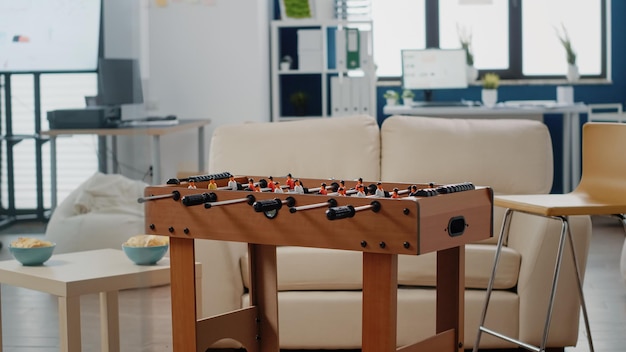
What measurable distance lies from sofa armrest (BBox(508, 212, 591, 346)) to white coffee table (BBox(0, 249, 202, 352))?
117cm

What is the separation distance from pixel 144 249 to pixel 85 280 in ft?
0.85

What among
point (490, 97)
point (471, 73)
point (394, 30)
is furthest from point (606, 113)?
point (394, 30)

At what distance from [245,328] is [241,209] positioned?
21.9 inches

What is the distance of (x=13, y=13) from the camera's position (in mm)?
3127

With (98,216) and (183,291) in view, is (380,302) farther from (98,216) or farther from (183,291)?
(98,216)

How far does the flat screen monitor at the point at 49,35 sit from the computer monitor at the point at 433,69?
416cm

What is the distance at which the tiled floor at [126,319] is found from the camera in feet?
10.7

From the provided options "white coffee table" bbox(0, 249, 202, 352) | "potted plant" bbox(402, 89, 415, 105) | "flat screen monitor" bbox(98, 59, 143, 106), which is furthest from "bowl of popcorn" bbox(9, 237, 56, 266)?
"potted plant" bbox(402, 89, 415, 105)

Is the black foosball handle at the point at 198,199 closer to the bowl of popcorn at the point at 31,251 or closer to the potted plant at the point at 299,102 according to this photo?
the bowl of popcorn at the point at 31,251

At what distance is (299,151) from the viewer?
3809 millimetres

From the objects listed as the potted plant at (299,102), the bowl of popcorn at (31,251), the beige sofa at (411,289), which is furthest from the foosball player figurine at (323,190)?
the potted plant at (299,102)

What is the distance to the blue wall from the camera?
7.64 metres

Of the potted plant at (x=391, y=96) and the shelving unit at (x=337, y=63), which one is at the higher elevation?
the shelving unit at (x=337, y=63)

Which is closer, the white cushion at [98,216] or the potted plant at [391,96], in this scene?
the white cushion at [98,216]
